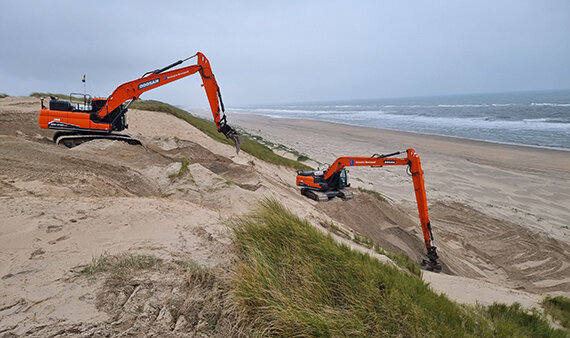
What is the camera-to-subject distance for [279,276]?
3.59 metres

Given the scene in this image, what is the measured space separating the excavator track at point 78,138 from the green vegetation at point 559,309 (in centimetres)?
1424

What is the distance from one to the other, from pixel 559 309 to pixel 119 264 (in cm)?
746

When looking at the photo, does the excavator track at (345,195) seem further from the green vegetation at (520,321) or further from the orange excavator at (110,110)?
the green vegetation at (520,321)

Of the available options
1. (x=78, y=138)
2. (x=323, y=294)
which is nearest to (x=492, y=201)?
(x=323, y=294)

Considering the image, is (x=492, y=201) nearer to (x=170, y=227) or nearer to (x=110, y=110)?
(x=170, y=227)

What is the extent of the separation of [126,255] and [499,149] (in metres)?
33.7

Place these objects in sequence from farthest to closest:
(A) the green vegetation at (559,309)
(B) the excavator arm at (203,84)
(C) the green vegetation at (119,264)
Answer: (B) the excavator arm at (203,84)
(A) the green vegetation at (559,309)
(C) the green vegetation at (119,264)

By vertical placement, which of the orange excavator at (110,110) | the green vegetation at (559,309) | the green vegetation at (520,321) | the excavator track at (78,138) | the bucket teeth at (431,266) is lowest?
the bucket teeth at (431,266)

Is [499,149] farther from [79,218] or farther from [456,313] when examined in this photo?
[79,218]

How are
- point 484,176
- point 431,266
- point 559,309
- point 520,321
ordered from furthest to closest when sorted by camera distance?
point 484,176 < point 431,266 < point 559,309 < point 520,321

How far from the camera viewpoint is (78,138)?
43.5 ft

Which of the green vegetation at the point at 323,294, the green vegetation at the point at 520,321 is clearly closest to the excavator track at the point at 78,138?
the green vegetation at the point at 323,294

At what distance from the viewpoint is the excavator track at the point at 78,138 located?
43.2 feet

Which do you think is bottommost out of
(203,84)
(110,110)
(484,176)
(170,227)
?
(484,176)
